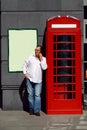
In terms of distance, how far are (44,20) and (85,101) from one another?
242 cm

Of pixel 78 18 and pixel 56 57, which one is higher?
pixel 78 18

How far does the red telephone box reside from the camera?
14547 millimetres

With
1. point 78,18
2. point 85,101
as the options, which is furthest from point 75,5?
point 85,101

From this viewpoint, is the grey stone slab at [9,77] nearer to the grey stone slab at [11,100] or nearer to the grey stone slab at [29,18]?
the grey stone slab at [11,100]

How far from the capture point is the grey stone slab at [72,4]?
49.5ft

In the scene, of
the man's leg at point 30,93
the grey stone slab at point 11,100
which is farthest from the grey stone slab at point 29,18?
the grey stone slab at point 11,100

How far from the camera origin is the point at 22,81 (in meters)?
15.2

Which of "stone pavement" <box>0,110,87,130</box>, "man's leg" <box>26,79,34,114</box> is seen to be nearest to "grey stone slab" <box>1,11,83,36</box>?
"man's leg" <box>26,79,34,114</box>

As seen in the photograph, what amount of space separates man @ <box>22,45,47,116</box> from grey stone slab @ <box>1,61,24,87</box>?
0.62 m

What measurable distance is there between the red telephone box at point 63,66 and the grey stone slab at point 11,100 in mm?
913

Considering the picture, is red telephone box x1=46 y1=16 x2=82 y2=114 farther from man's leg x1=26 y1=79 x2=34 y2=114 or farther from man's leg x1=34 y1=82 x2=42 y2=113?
man's leg x1=26 y1=79 x2=34 y2=114

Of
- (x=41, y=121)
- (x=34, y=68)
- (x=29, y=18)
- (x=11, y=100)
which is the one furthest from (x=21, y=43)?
(x=41, y=121)

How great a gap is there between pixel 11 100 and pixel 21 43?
1508 millimetres

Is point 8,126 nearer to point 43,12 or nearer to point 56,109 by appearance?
point 56,109
